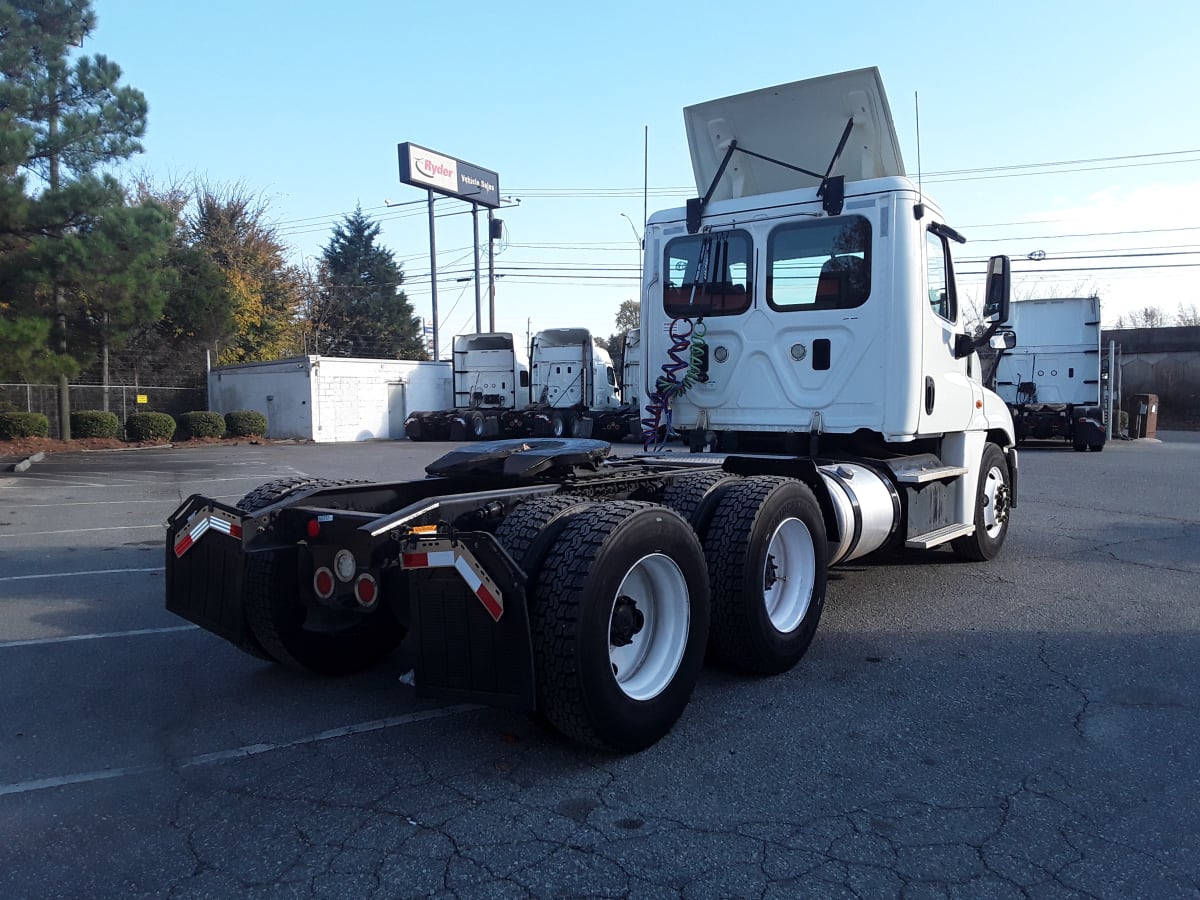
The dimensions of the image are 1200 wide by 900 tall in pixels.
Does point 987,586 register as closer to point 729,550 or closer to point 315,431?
point 729,550

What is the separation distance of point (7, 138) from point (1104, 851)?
20960 mm

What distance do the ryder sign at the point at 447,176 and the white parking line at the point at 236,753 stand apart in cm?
4213

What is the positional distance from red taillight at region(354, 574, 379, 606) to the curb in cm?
1778

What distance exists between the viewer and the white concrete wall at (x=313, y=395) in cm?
3228

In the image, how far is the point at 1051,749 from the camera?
399 cm

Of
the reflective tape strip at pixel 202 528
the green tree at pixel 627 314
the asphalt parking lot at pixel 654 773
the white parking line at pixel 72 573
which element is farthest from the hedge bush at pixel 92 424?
the green tree at pixel 627 314

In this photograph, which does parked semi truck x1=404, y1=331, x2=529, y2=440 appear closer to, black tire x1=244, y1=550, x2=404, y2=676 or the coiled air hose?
the coiled air hose

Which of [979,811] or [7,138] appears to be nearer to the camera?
[979,811]

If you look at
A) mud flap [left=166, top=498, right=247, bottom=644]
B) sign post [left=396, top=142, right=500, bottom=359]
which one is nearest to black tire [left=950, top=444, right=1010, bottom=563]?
mud flap [left=166, top=498, right=247, bottom=644]

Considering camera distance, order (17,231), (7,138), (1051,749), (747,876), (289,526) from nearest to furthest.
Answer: (747,876) < (1051,749) < (289,526) < (7,138) < (17,231)

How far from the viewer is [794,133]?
7.09 m

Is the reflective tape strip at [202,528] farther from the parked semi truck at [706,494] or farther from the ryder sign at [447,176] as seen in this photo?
the ryder sign at [447,176]

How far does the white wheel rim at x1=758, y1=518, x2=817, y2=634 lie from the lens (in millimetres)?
5223

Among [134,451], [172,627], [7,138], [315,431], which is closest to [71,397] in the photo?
[134,451]
